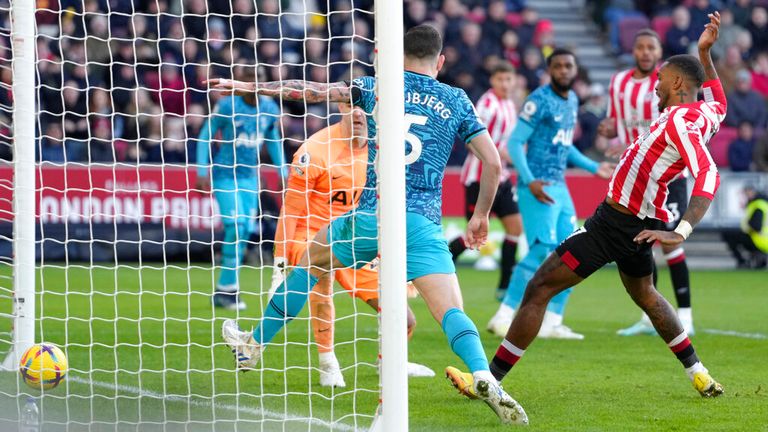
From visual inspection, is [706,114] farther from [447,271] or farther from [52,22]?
[52,22]

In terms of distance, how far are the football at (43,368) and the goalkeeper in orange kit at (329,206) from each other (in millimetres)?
1431

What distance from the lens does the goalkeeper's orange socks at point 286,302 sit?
655cm

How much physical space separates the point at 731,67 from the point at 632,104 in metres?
12.5

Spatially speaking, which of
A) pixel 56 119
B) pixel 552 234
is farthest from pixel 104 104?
pixel 552 234

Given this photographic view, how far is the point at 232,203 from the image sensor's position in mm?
11758

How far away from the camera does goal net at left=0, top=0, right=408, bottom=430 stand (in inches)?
264

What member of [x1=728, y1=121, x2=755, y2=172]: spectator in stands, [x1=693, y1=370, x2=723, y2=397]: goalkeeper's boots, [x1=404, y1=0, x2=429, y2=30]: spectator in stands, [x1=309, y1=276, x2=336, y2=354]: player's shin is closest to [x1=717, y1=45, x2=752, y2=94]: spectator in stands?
[x1=728, y1=121, x2=755, y2=172]: spectator in stands

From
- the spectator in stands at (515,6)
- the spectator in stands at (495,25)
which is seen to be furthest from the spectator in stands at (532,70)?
the spectator in stands at (515,6)

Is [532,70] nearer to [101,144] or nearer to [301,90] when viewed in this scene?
[101,144]

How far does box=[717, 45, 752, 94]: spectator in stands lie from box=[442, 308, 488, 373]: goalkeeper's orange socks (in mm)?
16722

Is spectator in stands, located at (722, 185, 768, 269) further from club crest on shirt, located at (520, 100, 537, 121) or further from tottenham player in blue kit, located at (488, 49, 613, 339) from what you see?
club crest on shirt, located at (520, 100, 537, 121)

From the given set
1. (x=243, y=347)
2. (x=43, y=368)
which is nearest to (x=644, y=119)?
(x=243, y=347)

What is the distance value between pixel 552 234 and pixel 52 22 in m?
11.2

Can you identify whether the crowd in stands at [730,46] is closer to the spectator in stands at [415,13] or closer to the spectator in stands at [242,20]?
the spectator in stands at [415,13]
